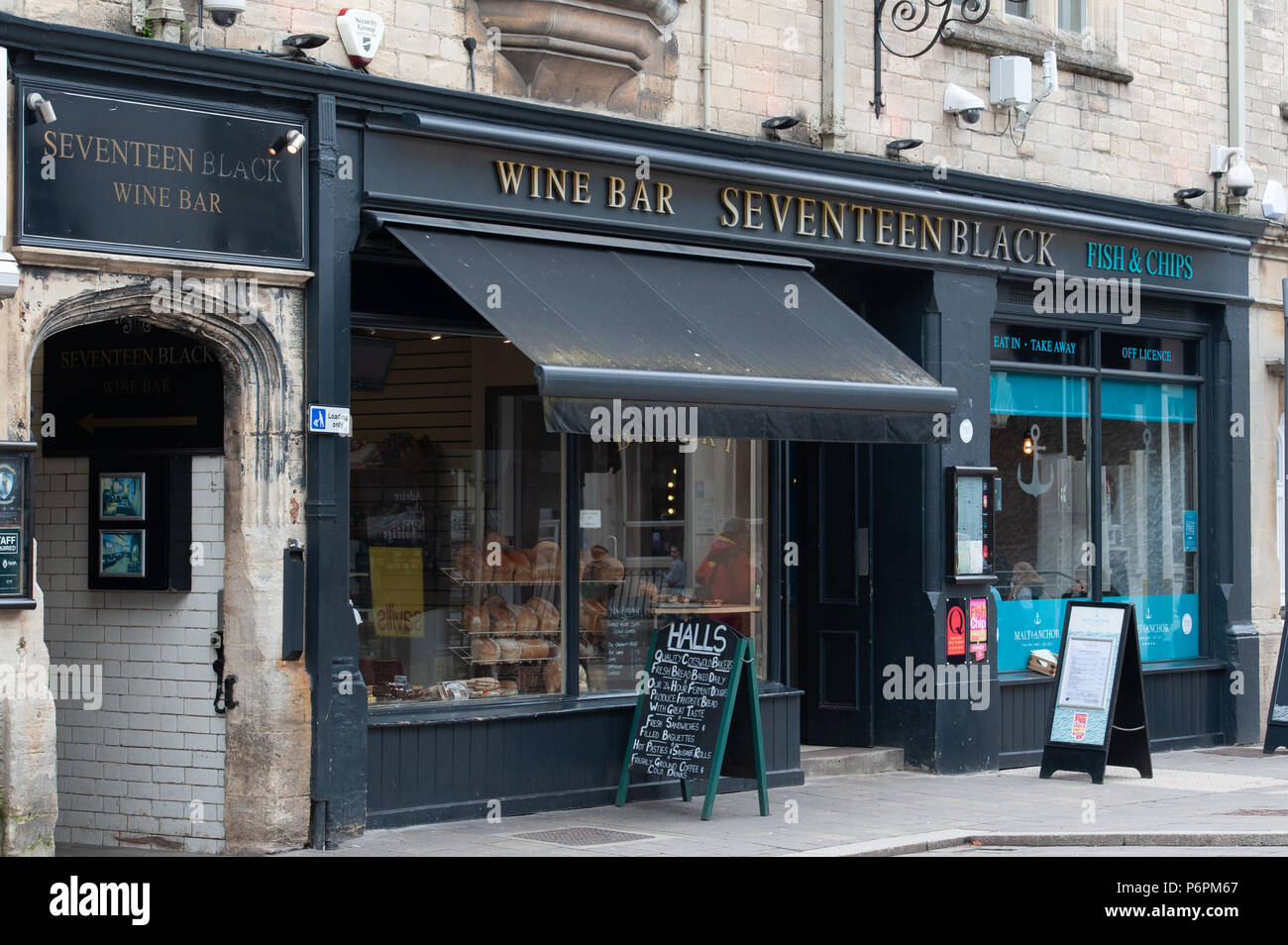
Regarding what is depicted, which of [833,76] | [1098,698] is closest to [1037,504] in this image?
[1098,698]

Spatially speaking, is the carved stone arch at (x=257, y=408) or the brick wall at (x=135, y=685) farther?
the brick wall at (x=135, y=685)

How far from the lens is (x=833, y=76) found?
12352mm

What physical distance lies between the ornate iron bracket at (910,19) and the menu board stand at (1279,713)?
18.8 ft

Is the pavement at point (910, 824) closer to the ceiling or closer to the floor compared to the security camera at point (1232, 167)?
closer to the floor

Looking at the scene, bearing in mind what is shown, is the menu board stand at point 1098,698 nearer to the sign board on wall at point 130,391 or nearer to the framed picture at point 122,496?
the sign board on wall at point 130,391

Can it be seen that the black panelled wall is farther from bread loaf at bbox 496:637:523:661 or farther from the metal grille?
the metal grille

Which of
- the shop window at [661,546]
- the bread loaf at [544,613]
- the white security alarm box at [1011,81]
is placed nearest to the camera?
the bread loaf at [544,613]

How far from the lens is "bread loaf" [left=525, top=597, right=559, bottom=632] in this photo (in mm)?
11156

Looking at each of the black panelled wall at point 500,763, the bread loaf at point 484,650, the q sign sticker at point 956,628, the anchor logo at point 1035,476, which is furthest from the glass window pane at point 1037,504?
the bread loaf at point 484,650

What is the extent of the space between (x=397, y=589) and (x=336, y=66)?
3.17 m

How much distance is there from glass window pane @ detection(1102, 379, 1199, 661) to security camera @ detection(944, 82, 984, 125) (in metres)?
2.80

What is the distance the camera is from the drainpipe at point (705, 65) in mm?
11609

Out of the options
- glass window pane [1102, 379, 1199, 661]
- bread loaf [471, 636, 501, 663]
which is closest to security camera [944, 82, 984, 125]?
glass window pane [1102, 379, 1199, 661]

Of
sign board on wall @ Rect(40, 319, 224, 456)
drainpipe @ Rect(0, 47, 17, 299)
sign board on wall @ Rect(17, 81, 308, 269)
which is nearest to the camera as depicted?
drainpipe @ Rect(0, 47, 17, 299)
